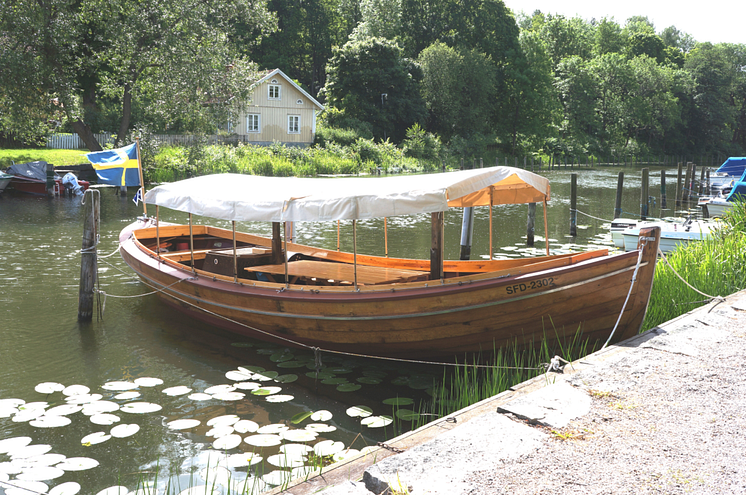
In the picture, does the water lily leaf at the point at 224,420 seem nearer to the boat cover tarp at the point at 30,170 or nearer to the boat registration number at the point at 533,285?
the boat registration number at the point at 533,285

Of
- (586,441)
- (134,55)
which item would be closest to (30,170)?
(134,55)

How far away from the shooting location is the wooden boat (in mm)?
7797

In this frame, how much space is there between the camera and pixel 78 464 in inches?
232

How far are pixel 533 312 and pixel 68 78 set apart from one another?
1147 inches

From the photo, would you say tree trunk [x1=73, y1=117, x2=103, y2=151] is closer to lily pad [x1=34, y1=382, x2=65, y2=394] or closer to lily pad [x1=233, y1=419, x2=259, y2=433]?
lily pad [x1=34, y1=382, x2=65, y2=394]

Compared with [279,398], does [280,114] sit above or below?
above

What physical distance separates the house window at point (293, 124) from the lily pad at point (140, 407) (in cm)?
4618

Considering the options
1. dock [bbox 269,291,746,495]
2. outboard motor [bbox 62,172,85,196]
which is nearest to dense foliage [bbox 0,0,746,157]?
outboard motor [bbox 62,172,85,196]

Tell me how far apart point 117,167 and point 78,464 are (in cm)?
770

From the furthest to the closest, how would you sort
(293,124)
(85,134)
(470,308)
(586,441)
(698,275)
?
(293,124), (85,134), (698,275), (470,308), (586,441)

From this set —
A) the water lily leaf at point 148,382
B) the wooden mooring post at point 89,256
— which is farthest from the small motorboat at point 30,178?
the water lily leaf at point 148,382

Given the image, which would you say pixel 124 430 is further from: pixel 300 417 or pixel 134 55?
pixel 134 55

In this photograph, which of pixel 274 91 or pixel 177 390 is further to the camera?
pixel 274 91

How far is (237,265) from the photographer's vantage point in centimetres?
1091
